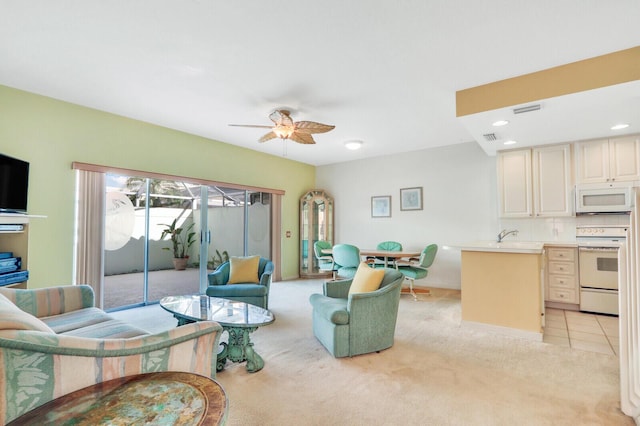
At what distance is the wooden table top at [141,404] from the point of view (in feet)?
2.88

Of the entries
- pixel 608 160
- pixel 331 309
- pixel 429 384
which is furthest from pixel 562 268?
pixel 331 309

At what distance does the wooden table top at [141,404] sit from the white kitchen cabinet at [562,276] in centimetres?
503

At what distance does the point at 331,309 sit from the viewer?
2730mm

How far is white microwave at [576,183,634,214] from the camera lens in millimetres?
4082

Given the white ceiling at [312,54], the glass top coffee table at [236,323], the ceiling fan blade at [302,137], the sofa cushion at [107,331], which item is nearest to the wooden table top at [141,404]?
the sofa cushion at [107,331]

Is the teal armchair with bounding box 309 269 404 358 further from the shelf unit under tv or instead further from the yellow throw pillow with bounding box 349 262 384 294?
the shelf unit under tv

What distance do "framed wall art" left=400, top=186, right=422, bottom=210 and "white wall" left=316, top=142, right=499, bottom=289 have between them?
0.09 m

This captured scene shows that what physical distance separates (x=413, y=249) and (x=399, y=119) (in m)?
2.86

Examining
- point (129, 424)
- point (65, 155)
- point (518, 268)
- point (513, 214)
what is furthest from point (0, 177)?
point (513, 214)

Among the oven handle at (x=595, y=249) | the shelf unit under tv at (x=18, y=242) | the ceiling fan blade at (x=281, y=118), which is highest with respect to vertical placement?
the ceiling fan blade at (x=281, y=118)

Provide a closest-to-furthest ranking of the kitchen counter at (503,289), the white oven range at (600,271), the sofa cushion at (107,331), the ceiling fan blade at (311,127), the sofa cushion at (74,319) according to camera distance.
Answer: the sofa cushion at (107,331) → the sofa cushion at (74,319) → the kitchen counter at (503,289) → the ceiling fan blade at (311,127) → the white oven range at (600,271)

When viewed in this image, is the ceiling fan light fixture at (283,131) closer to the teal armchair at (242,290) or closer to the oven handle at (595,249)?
the teal armchair at (242,290)

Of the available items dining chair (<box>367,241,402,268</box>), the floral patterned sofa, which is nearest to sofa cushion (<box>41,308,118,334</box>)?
the floral patterned sofa

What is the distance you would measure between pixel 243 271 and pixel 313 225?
3277mm
